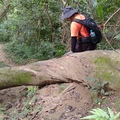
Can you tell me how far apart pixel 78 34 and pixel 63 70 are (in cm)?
90

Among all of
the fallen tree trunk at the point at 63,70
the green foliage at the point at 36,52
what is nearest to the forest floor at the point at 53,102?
the fallen tree trunk at the point at 63,70

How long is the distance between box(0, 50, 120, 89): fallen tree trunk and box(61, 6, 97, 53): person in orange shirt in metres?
0.36

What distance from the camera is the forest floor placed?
454 cm

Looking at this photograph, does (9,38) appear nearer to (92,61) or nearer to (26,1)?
(26,1)

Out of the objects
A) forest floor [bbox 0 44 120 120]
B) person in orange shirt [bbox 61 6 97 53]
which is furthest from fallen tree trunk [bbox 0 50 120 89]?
person in orange shirt [bbox 61 6 97 53]

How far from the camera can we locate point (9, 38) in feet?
43.4

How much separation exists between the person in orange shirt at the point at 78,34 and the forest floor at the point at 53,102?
97 centimetres

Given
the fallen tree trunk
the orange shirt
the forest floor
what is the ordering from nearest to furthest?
the forest floor → the fallen tree trunk → the orange shirt

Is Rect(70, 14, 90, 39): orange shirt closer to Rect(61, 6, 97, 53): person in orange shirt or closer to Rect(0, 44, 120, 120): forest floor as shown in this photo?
Rect(61, 6, 97, 53): person in orange shirt

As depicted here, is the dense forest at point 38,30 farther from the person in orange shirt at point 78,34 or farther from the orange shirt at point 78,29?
the orange shirt at point 78,29

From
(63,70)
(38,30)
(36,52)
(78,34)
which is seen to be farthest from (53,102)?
(38,30)

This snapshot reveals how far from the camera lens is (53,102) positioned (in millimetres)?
4914

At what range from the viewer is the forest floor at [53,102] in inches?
179

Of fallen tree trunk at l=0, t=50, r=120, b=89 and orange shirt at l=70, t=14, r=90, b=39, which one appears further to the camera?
orange shirt at l=70, t=14, r=90, b=39
